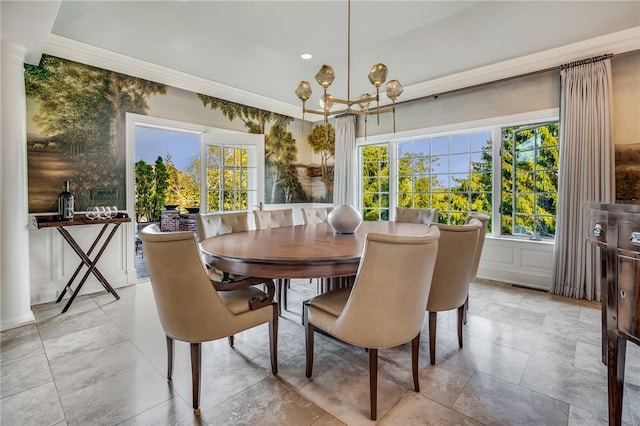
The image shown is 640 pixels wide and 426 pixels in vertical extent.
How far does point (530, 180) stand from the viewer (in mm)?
3877

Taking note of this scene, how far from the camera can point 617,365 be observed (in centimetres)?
132

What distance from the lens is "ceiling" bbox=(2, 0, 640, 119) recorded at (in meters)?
3.19

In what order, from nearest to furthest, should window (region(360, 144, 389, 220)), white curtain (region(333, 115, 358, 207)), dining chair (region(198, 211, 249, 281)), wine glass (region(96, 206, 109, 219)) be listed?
1. dining chair (region(198, 211, 249, 281))
2. wine glass (region(96, 206, 109, 219))
3. window (region(360, 144, 389, 220))
4. white curtain (region(333, 115, 358, 207))

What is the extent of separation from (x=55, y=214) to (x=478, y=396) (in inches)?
167

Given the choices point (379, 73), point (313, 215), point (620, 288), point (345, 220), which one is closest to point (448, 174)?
point (313, 215)

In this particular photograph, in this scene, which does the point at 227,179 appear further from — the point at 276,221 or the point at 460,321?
the point at 460,321

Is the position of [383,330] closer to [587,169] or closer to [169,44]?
[587,169]

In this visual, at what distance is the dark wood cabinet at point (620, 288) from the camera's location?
118 cm

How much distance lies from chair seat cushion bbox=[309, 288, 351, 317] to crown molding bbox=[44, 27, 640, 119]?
3582mm

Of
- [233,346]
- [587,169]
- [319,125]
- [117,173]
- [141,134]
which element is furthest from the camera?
[141,134]

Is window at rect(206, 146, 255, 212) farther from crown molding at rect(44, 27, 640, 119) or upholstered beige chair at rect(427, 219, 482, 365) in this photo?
upholstered beige chair at rect(427, 219, 482, 365)

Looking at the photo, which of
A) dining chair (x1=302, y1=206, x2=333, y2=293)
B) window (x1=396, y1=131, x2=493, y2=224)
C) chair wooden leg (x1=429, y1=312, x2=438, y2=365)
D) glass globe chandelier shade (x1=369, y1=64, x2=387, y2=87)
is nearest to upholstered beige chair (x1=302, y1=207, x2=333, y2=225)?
dining chair (x1=302, y1=206, x2=333, y2=293)

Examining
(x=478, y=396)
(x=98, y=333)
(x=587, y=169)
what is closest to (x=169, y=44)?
(x=98, y=333)

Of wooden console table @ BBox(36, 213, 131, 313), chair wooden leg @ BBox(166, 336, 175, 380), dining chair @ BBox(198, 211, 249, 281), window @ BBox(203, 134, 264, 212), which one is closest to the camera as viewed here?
chair wooden leg @ BBox(166, 336, 175, 380)
